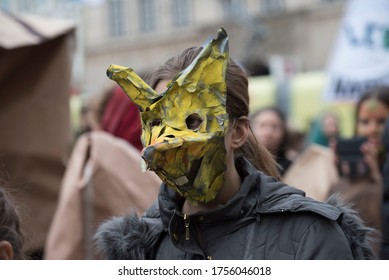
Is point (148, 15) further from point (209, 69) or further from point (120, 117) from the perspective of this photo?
point (209, 69)

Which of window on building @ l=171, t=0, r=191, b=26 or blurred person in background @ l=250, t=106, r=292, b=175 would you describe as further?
window on building @ l=171, t=0, r=191, b=26

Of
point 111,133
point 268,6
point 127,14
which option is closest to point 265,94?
point 111,133

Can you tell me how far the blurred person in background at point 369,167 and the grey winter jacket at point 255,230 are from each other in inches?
91.2

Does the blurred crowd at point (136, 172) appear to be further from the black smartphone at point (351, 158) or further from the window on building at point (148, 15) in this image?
the window on building at point (148, 15)

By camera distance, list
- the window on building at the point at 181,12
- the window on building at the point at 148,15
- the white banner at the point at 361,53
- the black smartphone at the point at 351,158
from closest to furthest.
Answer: the black smartphone at the point at 351,158 < the white banner at the point at 361,53 < the window on building at the point at 181,12 < the window on building at the point at 148,15

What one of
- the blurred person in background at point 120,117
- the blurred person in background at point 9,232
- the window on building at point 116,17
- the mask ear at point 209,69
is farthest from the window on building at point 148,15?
the mask ear at point 209,69

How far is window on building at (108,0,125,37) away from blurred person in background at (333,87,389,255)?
22.4 meters

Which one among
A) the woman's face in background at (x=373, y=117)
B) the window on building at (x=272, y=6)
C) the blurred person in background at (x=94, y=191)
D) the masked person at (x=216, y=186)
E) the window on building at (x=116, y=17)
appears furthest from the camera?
the window on building at (x=116, y=17)

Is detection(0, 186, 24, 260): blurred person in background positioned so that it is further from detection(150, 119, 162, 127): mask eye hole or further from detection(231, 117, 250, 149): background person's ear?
detection(231, 117, 250, 149): background person's ear

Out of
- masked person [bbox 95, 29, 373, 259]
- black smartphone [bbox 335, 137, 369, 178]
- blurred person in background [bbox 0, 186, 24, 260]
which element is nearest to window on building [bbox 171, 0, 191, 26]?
black smartphone [bbox 335, 137, 369, 178]

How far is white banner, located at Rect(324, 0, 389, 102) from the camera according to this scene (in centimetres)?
783

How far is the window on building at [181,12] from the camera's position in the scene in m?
25.6
